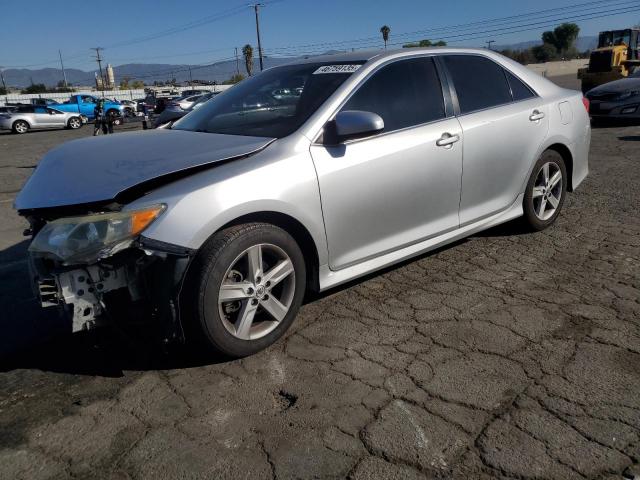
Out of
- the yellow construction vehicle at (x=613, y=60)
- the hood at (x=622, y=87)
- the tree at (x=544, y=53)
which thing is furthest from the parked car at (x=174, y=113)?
the tree at (x=544, y=53)

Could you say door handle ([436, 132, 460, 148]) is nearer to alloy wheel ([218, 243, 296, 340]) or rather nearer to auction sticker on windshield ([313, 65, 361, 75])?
auction sticker on windshield ([313, 65, 361, 75])

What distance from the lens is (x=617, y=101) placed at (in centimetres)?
1202

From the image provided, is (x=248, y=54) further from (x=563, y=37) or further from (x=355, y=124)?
(x=355, y=124)

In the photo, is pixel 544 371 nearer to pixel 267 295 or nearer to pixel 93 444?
pixel 267 295

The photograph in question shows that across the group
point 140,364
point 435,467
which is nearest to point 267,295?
point 140,364

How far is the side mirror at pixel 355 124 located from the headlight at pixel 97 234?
1.14m

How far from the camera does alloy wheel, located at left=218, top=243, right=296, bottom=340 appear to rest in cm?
286

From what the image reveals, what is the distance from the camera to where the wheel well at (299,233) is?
2913 millimetres

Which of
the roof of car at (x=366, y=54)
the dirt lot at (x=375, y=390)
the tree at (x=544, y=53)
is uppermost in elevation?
the tree at (x=544, y=53)

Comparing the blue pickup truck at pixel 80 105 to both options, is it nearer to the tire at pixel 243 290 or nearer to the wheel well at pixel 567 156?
the wheel well at pixel 567 156

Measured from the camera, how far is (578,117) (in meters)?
4.96

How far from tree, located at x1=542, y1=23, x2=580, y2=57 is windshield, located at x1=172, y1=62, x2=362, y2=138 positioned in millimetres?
92023

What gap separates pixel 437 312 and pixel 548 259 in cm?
138

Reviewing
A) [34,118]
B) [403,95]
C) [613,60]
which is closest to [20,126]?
[34,118]
